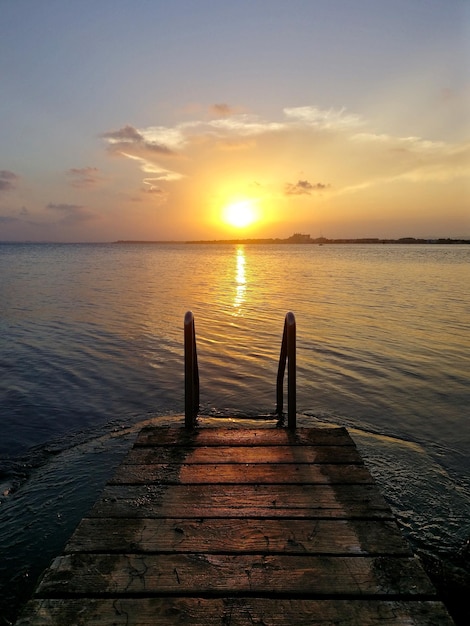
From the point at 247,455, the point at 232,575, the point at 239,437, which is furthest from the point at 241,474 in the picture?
the point at 232,575

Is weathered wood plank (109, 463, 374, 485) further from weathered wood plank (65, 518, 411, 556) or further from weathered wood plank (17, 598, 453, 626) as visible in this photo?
weathered wood plank (17, 598, 453, 626)

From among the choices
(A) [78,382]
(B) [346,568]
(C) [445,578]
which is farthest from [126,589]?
(A) [78,382]

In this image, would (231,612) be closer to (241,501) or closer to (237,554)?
(237,554)

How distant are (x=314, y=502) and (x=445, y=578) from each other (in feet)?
5.93

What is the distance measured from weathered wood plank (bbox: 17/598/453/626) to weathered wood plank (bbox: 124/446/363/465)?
7.34 ft

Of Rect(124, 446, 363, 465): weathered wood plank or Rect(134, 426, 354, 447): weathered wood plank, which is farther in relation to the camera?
Rect(134, 426, 354, 447): weathered wood plank

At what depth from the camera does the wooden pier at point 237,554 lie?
3006 millimetres

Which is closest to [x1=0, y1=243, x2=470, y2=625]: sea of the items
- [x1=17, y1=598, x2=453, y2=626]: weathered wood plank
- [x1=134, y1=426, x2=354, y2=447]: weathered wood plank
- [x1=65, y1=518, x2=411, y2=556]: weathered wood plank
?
[x1=134, y1=426, x2=354, y2=447]: weathered wood plank

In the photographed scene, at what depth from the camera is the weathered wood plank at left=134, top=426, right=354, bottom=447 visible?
589cm

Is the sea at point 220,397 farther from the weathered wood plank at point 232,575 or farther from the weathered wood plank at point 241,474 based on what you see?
the weathered wood plank at point 232,575

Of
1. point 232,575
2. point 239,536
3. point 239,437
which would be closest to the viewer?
point 232,575

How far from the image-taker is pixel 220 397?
1090cm

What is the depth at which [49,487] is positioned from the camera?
6574mm

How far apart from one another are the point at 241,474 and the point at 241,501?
0.59 metres
